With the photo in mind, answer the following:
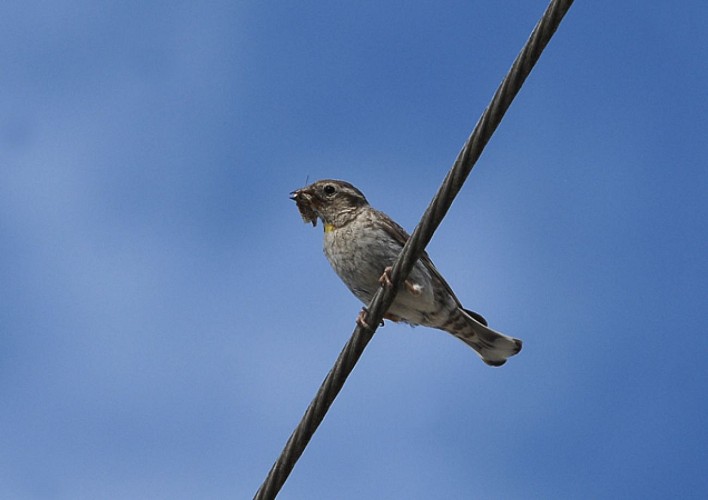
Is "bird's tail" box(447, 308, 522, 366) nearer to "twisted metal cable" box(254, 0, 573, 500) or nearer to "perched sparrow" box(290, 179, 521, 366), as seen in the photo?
"perched sparrow" box(290, 179, 521, 366)

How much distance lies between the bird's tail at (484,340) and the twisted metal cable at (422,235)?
269 centimetres

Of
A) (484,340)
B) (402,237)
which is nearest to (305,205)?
(402,237)

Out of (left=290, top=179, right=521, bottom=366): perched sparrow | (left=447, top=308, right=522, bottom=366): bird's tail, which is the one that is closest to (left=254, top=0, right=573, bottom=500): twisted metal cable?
(left=290, top=179, right=521, bottom=366): perched sparrow

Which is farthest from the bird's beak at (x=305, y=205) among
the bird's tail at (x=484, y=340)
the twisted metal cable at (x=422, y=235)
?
the twisted metal cable at (x=422, y=235)

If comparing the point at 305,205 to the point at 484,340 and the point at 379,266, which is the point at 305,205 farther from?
the point at 484,340

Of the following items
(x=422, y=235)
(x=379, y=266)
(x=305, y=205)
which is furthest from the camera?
(x=305, y=205)

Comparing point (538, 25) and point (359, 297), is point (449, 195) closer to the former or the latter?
point (538, 25)

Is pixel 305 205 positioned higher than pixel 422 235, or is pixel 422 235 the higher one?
pixel 305 205

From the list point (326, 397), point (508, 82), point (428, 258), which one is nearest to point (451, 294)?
point (428, 258)

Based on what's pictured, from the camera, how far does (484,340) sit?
9102 mm

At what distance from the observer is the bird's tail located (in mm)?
8922

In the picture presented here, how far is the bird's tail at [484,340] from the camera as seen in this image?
8.92 m

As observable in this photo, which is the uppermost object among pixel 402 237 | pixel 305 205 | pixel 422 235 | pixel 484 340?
pixel 305 205

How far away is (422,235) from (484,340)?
3.52 m
